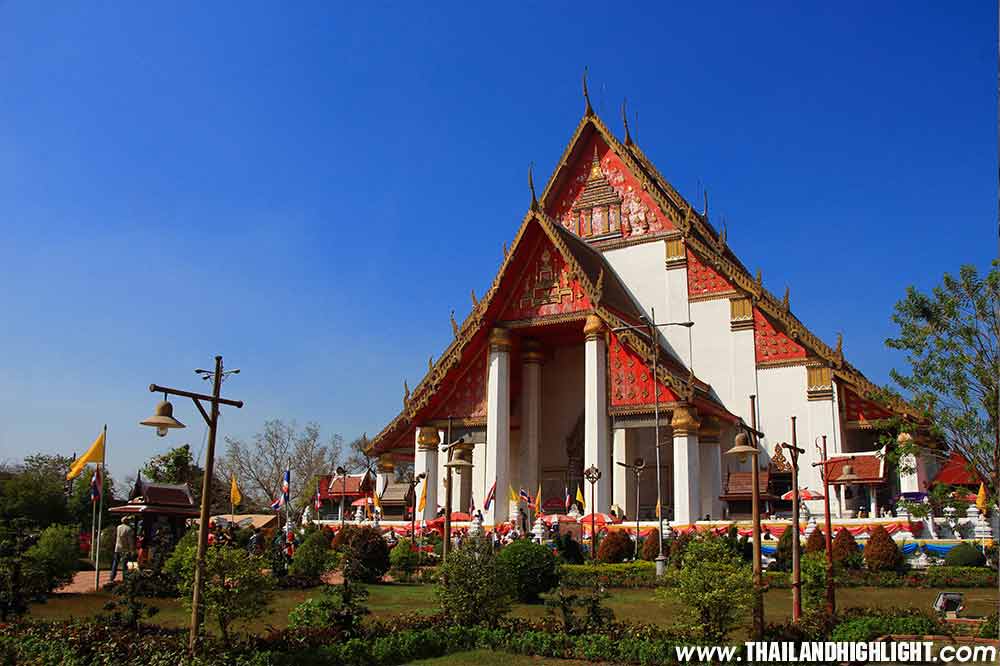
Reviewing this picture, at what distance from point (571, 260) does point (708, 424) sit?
20.4 feet

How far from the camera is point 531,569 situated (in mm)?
14688

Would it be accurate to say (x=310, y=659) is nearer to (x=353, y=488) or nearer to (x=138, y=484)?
(x=138, y=484)

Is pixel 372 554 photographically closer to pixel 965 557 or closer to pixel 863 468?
pixel 965 557

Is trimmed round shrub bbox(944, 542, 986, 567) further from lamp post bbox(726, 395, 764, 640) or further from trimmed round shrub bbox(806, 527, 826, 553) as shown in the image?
lamp post bbox(726, 395, 764, 640)

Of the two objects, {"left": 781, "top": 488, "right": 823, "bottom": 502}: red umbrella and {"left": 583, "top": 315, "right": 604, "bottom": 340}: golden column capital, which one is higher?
{"left": 583, "top": 315, "right": 604, "bottom": 340}: golden column capital

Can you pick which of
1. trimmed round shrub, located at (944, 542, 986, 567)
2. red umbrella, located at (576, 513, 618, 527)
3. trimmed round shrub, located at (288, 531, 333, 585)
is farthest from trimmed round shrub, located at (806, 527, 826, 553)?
trimmed round shrub, located at (288, 531, 333, 585)

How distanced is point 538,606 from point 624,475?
41.4ft

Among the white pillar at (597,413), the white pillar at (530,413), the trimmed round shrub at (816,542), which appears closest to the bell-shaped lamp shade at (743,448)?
the trimmed round shrub at (816,542)

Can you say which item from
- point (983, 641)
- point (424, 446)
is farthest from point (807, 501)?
point (983, 641)

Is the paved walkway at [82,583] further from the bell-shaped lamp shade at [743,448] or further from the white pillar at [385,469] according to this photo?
the bell-shaped lamp shade at [743,448]

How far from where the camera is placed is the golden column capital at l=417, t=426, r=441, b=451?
28.5 meters

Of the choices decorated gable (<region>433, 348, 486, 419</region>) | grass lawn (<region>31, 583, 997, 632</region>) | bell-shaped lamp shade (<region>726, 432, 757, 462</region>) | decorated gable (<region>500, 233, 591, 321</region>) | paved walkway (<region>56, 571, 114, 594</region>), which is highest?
decorated gable (<region>500, 233, 591, 321</region>)

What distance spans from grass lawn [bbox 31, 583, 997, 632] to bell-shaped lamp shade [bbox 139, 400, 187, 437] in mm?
3658

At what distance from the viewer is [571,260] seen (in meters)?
26.8
